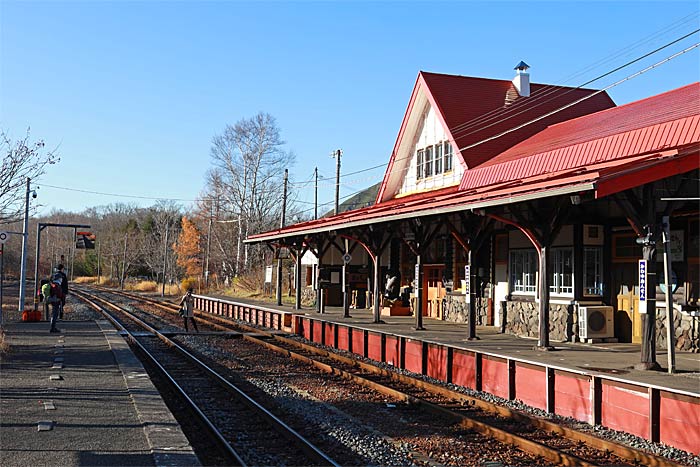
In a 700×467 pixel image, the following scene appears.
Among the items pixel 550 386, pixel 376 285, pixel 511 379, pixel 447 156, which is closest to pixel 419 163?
pixel 447 156

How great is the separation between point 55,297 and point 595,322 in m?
13.6

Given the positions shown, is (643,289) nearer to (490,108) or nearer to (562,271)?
(562,271)

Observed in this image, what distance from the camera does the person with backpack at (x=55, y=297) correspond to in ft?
60.3

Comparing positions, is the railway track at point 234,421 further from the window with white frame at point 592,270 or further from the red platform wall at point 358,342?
the window with white frame at point 592,270

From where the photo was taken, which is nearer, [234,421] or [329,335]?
[234,421]

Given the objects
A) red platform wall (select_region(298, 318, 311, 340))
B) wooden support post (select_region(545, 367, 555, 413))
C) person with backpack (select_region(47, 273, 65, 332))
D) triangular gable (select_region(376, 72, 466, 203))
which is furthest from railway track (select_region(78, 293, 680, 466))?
triangular gable (select_region(376, 72, 466, 203))

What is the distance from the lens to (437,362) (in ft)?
44.9

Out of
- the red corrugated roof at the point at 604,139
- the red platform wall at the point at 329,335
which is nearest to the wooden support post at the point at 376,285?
the red platform wall at the point at 329,335

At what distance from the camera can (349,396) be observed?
1153 centimetres

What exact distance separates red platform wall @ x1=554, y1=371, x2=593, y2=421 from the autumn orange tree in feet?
187

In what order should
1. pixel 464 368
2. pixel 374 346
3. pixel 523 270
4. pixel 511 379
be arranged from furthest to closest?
pixel 523 270 → pixel 374 346 → pixel 464 368 → pixel 511 379

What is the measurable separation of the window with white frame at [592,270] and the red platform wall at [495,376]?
4405 millimetres

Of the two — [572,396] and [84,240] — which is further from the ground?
[84,240]

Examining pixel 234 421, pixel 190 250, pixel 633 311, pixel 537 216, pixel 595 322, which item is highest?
pixel 190 250
